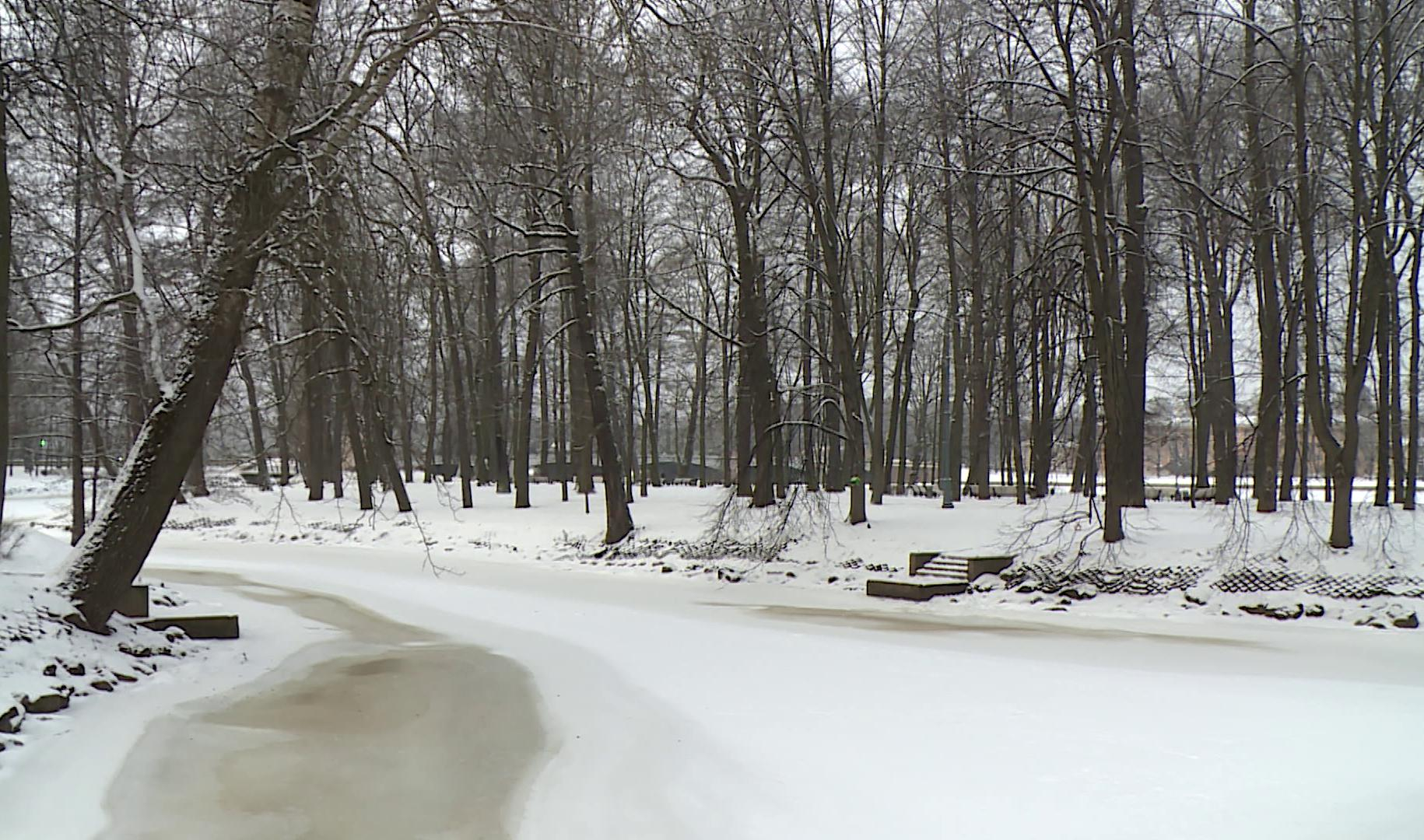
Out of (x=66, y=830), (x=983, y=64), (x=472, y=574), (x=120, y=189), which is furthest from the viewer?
(x=983, y=64)

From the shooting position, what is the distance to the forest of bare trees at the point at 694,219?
393 inches

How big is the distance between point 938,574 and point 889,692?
8.73 meters

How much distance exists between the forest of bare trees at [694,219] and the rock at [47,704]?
187 centimetres

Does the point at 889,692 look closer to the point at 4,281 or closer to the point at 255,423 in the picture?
the point at 4,281

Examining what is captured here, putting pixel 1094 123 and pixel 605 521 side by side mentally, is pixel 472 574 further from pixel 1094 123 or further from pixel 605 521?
pixel 1094 123

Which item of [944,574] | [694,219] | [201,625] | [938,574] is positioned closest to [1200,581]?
[944,574]

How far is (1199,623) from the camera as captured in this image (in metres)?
14.8

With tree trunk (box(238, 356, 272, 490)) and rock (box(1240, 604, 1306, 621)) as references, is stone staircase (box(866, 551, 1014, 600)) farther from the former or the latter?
tree trunk (box(238, 356, 272, 490))

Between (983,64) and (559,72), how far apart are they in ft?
47.9

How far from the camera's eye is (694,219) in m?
28.9

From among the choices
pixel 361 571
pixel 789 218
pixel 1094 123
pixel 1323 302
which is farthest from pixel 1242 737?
pixel 1323 302

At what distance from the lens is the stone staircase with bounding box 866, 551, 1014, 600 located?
56.7 feet

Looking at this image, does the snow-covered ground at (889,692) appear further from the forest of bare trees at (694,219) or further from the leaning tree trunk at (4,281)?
the leaning tree trunk at (4,281)

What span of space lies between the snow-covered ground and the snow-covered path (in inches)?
1.1
